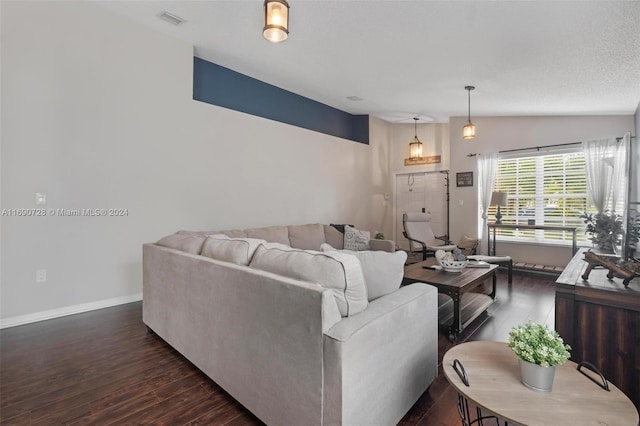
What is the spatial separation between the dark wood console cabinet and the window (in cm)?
401

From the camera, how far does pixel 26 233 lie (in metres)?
2.96

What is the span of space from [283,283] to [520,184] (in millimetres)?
5577

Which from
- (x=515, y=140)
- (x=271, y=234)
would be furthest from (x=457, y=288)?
(x=515, y=140)

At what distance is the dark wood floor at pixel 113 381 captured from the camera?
1.64 meters

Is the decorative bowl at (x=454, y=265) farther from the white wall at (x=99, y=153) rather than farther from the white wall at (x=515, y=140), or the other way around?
the white wall at (x=515, y=140)

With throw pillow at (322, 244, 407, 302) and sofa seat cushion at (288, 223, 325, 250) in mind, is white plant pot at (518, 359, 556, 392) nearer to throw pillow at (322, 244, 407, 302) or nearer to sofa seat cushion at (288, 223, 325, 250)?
throw pillow at (322, 244, 407, 302)

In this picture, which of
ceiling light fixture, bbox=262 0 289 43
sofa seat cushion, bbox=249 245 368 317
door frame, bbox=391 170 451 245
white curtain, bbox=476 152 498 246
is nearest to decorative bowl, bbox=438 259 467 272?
sofa seat cushion, bbox=249 245 368 317

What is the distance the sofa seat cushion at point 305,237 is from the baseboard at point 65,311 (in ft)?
6.70

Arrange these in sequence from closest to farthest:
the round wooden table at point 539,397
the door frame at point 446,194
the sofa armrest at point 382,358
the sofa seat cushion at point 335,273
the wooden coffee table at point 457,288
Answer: the round wooden table at point 539,397, the sofa armrest at point 382,358, the sofa seat cushion at point 335,273, the wooden coffee table at point 457,288, the door frame at point 446,194

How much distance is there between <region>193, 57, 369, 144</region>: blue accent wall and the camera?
4.43m

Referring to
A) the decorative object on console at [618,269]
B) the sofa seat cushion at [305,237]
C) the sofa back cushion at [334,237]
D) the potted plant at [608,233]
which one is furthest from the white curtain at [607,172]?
the sofa seat cushion at [305,237]

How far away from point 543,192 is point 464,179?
1.27 meters

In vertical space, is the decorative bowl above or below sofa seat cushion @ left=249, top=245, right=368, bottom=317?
below

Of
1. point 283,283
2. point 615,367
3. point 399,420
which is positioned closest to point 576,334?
point 615,367
